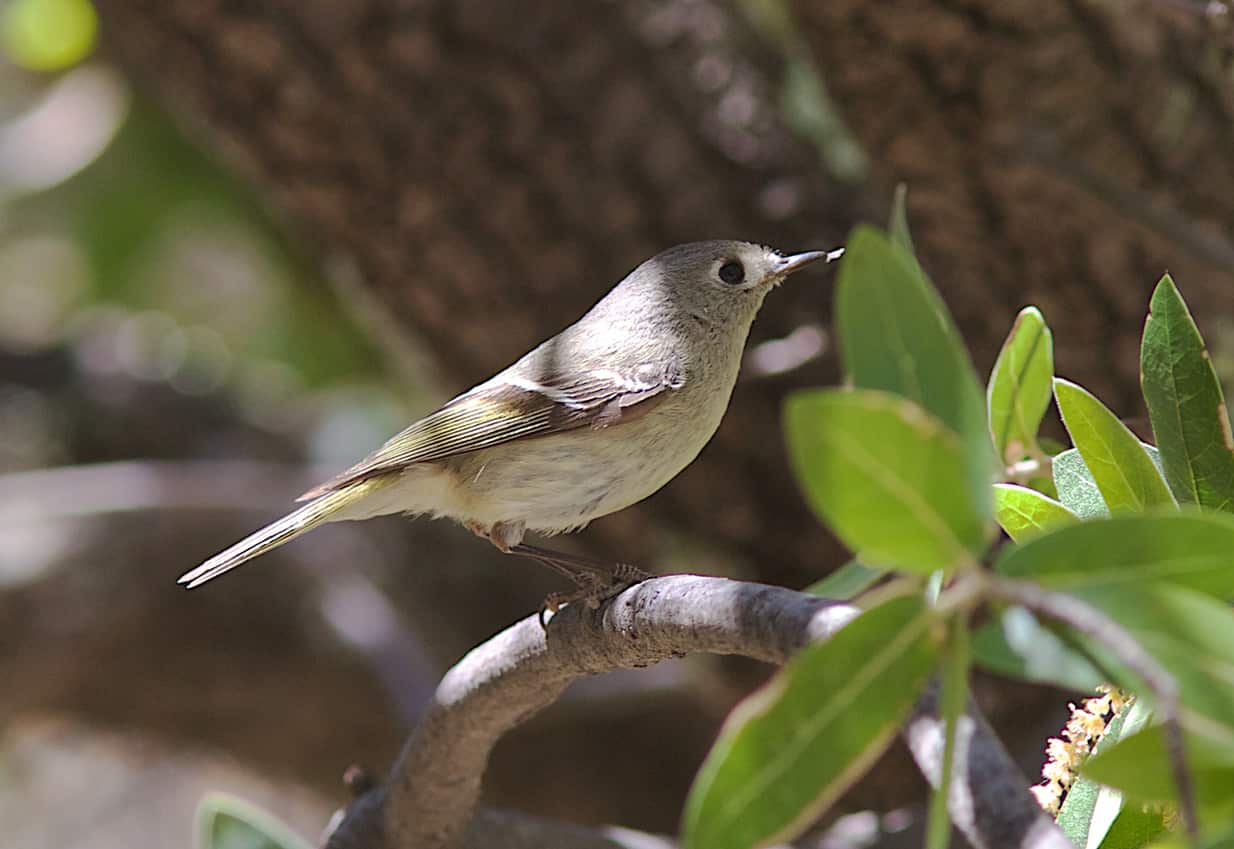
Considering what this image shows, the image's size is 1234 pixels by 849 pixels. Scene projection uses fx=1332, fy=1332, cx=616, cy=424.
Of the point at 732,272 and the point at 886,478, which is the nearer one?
the point at 886,478

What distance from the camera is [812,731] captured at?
64 cm

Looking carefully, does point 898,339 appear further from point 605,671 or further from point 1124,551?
point 605,671

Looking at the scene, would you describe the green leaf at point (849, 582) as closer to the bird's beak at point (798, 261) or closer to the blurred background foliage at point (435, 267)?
the bird's beak at point (798, 261)

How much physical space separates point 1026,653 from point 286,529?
121 centimetres

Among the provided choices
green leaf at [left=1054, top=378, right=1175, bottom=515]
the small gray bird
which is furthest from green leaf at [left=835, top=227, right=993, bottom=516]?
the small gray bird

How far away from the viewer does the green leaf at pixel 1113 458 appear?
944mm

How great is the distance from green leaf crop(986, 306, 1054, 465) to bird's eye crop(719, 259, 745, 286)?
0.71 metres

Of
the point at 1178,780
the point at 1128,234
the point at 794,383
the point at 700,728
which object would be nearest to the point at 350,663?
the point at 700,728

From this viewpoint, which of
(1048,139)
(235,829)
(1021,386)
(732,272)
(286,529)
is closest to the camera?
(1021,386)

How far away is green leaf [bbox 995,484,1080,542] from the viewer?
3.25ft

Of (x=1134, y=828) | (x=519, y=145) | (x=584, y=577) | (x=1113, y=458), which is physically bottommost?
(x=1134, y=828)

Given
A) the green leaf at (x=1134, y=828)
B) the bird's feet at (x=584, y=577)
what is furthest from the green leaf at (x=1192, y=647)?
the bird's feet at (x=584, y=577)

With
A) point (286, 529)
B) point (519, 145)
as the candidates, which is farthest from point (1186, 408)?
point (519, 145)

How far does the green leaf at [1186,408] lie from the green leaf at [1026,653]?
344mm
